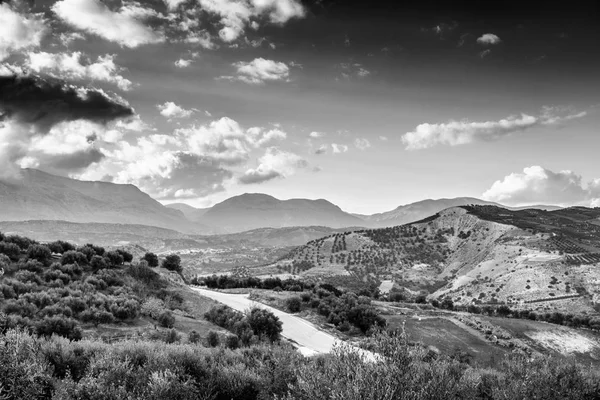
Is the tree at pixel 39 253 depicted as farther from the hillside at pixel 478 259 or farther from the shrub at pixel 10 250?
the hillside at pixel 478 259

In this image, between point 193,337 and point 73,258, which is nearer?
point 193,337

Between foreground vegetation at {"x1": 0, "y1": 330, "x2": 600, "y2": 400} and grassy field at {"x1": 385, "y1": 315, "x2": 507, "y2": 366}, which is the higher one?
foreground vegetation at {"x1": 0, "y1": 330, "x2": 600, "y2": 400}

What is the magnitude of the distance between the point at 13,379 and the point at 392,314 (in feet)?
131

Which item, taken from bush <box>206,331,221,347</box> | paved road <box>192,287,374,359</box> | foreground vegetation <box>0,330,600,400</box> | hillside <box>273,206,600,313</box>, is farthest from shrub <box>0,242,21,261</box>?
hillside <box>273,206,600,313</box>

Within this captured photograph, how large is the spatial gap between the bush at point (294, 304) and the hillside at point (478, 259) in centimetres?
5216

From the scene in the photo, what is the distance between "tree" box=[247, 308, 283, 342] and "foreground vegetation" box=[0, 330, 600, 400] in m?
9.04

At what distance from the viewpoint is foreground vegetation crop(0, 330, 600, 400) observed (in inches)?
330

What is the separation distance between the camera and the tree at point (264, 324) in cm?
2595

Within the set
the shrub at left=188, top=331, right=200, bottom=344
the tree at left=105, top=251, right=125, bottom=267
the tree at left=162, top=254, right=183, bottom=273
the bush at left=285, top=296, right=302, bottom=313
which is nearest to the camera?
the shrub at left=188, top=331, right=200, bottom=344

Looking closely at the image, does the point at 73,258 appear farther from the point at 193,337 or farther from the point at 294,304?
the point at 294,304

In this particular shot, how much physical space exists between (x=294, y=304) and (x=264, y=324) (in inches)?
483

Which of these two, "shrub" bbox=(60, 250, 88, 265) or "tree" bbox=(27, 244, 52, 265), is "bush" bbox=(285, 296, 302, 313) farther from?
"tree" bbox=(27, 244, 52, 265)

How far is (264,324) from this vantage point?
86.6 ft

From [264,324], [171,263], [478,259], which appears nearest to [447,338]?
[264,324]
